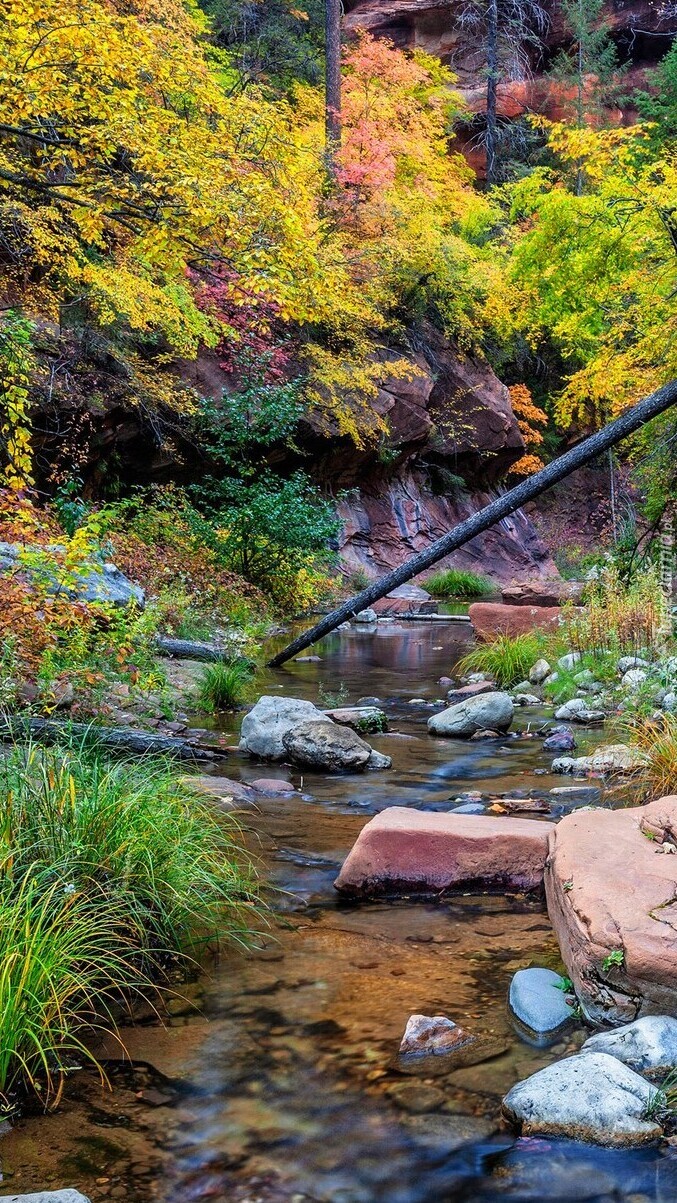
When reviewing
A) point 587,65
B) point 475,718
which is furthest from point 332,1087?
point 587,65

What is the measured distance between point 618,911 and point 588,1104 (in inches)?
29.3

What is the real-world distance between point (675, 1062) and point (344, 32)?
38831mm

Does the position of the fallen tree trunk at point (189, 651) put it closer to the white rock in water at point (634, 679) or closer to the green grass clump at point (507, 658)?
the green grass clump at point (507, 658)

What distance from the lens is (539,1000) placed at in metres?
3.26

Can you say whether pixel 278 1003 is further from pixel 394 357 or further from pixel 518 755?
pixel 394 357

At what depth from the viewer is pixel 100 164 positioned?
617cm

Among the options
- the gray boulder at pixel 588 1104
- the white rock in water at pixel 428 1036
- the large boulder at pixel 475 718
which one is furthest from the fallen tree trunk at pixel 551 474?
the gray boulder at pixel 588 1104

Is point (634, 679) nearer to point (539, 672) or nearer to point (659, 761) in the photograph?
point (539, 672)

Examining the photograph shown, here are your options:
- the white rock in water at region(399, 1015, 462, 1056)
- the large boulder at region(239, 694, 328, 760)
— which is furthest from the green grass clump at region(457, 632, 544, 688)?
the white rock in water at region(399, 1015, 462, 1056)

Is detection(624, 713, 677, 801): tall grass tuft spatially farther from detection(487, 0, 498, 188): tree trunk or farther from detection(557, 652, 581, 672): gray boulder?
detection(487, 0, 498, 188): tree trunk

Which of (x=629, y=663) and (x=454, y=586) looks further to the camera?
(x=454, y=586)

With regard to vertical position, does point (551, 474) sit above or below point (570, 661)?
above

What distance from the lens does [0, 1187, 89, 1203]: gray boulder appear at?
87.3 inches

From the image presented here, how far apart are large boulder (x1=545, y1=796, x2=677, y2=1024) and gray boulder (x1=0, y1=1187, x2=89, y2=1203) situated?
173 cm
